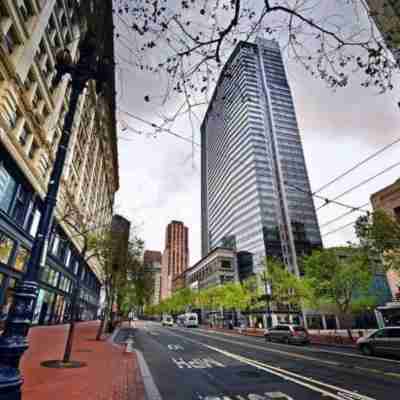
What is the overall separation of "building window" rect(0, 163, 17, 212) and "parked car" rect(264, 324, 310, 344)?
25015 millimetres

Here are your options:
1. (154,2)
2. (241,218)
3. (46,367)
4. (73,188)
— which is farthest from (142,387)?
(241,218)

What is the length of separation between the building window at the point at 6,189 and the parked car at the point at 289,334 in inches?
985

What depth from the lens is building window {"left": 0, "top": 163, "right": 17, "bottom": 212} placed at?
16.1 meters

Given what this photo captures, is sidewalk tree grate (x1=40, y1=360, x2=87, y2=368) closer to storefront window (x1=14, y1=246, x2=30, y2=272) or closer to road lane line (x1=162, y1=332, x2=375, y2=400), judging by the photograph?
road lane line (x1=162, y1=332, x2=375, y2=400)

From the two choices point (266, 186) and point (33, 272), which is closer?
point (33, 272)

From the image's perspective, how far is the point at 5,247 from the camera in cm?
1670

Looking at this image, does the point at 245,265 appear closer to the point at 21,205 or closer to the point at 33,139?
the point at 21,205

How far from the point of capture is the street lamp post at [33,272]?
8.54ft

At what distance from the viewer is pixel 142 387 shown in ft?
24.3

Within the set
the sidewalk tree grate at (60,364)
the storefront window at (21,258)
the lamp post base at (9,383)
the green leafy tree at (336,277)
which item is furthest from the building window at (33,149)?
the green leafy tree at (336,277)

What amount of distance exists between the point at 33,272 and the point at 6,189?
17010 mm

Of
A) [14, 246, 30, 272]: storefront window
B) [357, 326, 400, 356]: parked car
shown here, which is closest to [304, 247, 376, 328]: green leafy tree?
[357, 326, 400, 356]: parked car

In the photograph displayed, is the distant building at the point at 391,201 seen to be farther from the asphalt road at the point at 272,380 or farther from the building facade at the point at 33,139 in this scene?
the building facade at the point at 33,139

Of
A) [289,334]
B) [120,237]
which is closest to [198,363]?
[120,237]
